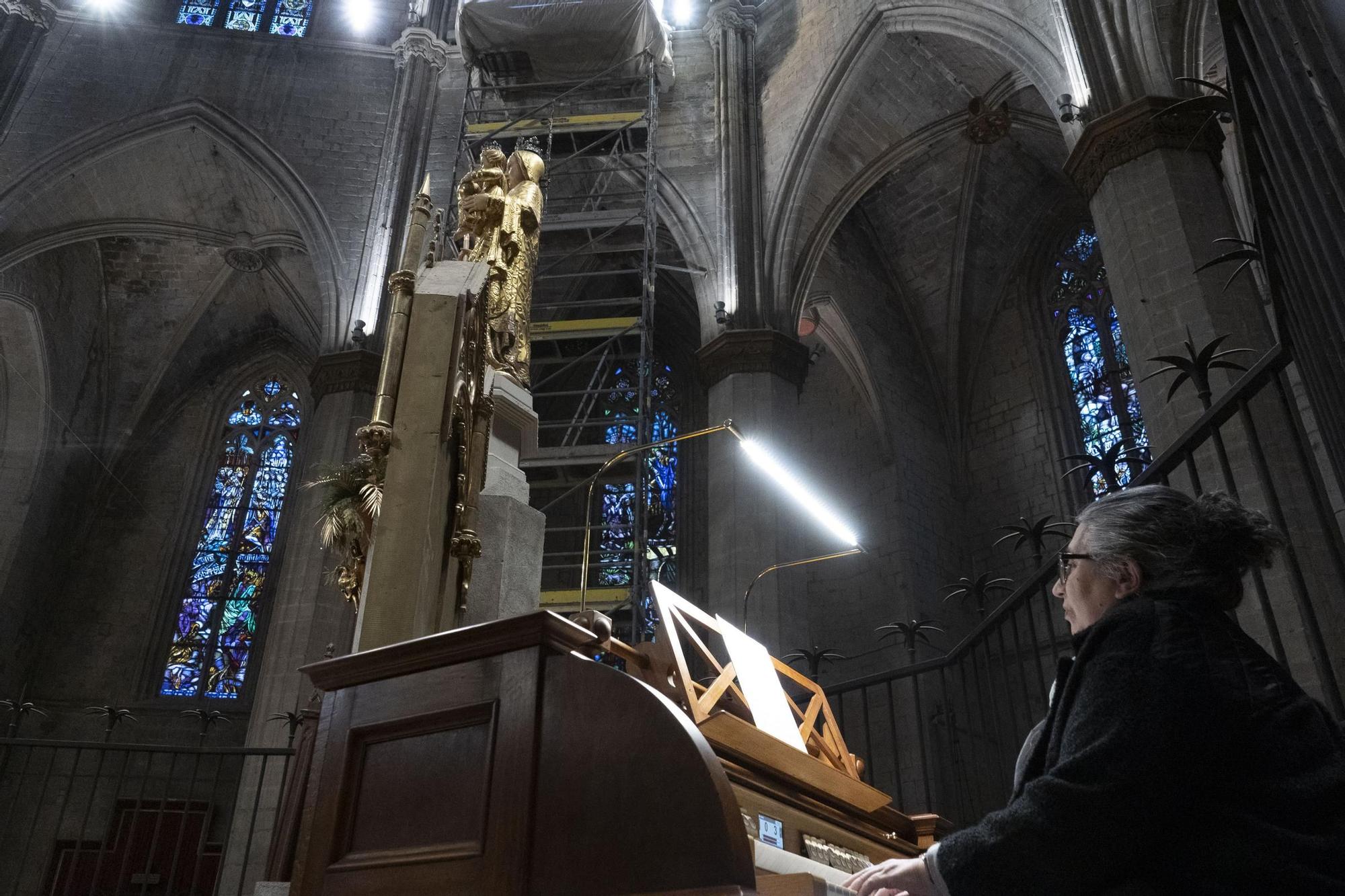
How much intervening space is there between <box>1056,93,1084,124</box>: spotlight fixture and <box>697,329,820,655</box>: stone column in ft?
11.4

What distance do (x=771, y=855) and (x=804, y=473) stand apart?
1204cm

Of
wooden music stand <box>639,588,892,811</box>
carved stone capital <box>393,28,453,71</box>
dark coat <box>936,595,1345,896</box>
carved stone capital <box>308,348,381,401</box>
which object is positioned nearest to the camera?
dark coat <box>936,595,1345,896</box>

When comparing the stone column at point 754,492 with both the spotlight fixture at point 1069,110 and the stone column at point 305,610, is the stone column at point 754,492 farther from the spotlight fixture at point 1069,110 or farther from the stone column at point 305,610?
the spotlight fixture at point 1069,110

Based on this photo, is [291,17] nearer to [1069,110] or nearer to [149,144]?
[149,144]

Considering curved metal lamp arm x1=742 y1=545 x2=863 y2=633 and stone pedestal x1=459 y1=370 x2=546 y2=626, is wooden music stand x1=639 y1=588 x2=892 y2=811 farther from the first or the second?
curved metal lamp arm x1=742 y1=545 x2=863 y2=633

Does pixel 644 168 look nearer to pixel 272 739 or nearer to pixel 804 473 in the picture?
pixel 804 473

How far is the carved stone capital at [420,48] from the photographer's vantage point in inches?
507

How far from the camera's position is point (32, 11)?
12.4 m

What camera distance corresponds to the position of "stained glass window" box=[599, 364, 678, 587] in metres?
13.2

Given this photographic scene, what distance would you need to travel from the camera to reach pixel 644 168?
40.1ft

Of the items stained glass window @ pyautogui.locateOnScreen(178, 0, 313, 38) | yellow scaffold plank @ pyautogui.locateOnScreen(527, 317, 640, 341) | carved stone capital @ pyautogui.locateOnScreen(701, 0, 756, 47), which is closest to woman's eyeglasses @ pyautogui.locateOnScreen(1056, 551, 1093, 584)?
yellow scaffold plank @ pyautogui.locateOnScreen(527, 317, 640, 341)

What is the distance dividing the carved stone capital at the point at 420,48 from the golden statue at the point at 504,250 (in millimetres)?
8726

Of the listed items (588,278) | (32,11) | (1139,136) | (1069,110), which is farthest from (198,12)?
(1139,136)

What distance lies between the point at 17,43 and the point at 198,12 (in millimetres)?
2288
